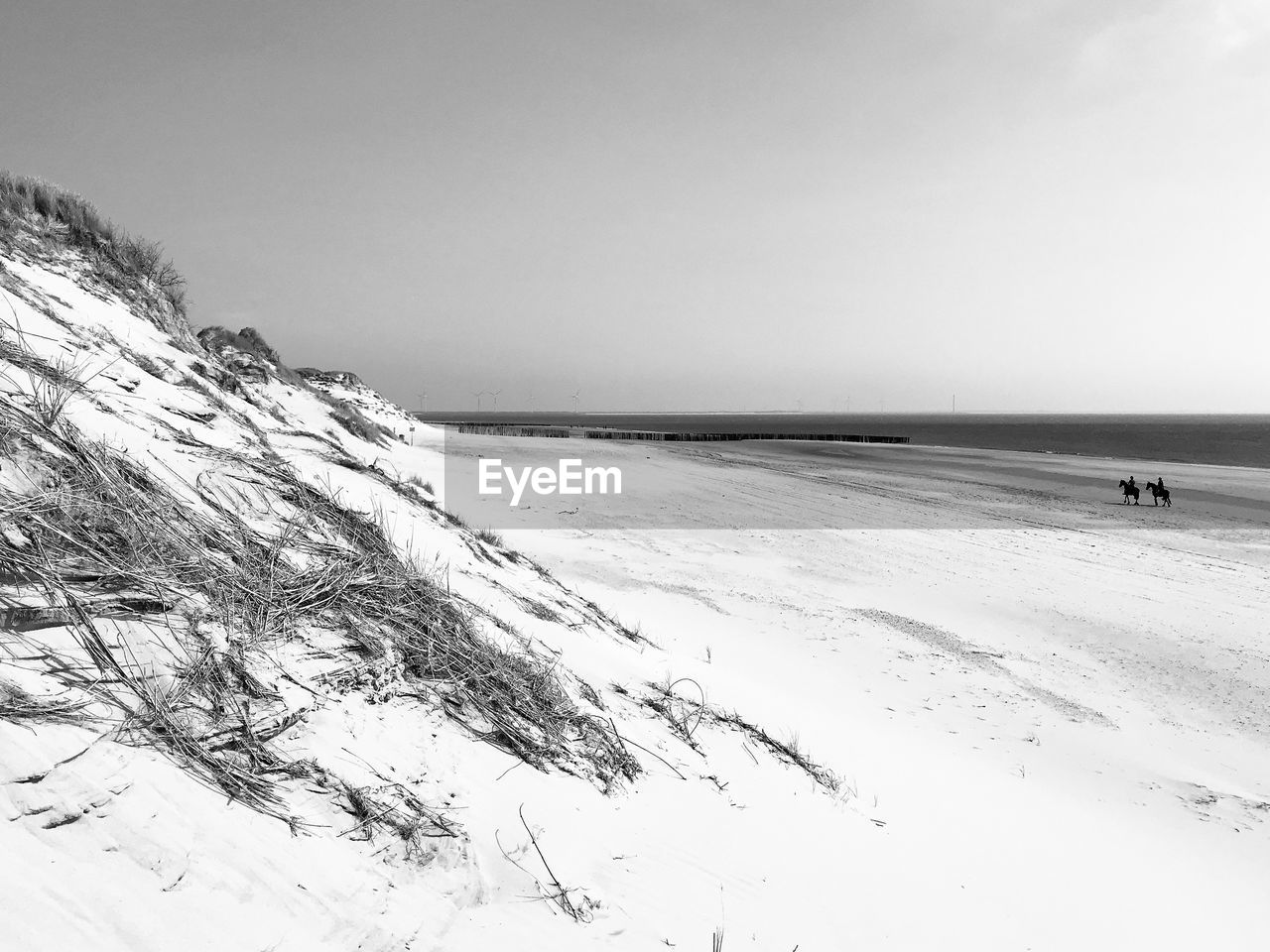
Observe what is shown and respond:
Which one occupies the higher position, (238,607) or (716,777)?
(238,607)

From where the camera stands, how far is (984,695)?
257 inches

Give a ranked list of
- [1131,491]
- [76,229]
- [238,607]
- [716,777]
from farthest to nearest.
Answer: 1. [1131,491]
2. [76,229]
3. [716,777]
4. [238,607]

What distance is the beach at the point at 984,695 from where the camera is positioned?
3.29 m

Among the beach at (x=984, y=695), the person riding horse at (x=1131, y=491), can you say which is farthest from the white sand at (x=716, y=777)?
the person riding horse at (x=1131, y=491)

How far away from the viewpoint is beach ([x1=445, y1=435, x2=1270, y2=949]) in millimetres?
3295

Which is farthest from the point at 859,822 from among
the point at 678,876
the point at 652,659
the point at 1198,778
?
the point at 1198,778

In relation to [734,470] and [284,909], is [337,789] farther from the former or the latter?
[734,470]

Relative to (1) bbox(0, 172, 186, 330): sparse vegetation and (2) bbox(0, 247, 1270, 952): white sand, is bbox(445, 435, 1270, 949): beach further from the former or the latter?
(1) bbox(0, 172, 186, 330): sparse vegetation

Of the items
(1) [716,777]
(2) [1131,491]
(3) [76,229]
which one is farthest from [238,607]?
(2) [1131,491]

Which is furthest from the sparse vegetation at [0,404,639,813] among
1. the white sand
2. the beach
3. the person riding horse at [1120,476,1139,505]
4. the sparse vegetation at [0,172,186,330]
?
the person riding horse at [1120,476,1139,505]

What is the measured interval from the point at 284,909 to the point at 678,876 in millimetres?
1559

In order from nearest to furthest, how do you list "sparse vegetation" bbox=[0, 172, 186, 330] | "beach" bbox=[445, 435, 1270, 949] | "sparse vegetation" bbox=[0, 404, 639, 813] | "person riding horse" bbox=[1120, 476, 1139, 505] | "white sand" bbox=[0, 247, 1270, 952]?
"white sand" bbox=[0, 247, 1270, 952], "sparse vegetation" bbox=[0, 404, 639, 813], "beach" bbox=[445, 435, 1270, 949], "sparse vegetation" bbox=[0, 172, 186, 330], "person riding horse" bbox=[1120, 476, 1139, 505]

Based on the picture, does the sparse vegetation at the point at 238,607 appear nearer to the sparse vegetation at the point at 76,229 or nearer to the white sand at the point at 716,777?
the white sand at the point at 716,777

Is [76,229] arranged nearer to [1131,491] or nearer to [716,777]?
[716,777]
